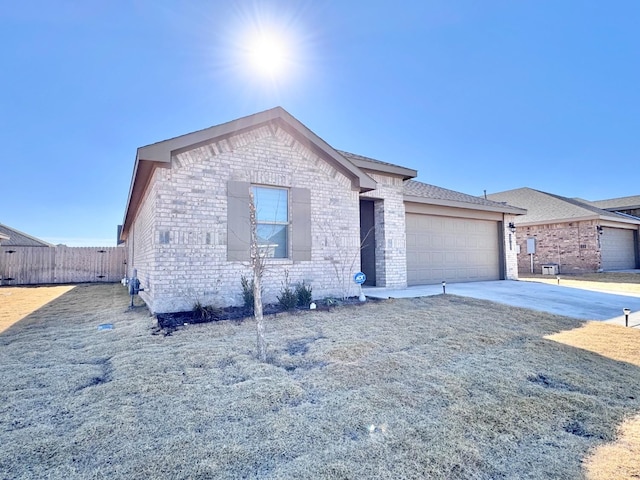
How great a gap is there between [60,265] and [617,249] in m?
30.7

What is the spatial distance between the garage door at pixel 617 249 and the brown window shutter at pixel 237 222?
19.7 m

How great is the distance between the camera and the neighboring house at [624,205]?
2172cm

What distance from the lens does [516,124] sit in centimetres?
1808

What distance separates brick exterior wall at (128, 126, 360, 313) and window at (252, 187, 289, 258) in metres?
0.22

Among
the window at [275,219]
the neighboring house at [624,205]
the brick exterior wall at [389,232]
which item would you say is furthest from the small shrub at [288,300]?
the neighboring house at [624,205]

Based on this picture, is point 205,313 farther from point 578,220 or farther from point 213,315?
point 578,220

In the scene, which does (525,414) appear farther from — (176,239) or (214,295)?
(176,239)

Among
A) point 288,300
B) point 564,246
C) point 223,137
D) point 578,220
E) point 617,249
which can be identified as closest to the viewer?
point 288,300

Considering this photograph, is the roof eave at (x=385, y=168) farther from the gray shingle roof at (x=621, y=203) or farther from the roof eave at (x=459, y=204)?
the gray shingle roof at (x=621, y=203)

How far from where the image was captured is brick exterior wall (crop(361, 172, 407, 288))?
32.6ft

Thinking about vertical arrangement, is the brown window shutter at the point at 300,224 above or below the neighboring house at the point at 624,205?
below

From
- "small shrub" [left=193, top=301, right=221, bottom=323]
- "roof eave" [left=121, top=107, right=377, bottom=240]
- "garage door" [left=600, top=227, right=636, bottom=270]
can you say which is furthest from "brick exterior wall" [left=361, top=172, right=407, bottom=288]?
"garage door" [left=600, top=227, right=636, bottom=270]

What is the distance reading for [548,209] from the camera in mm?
18938

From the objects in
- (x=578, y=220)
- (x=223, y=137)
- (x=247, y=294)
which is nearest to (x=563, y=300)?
(x=247, y=294)
